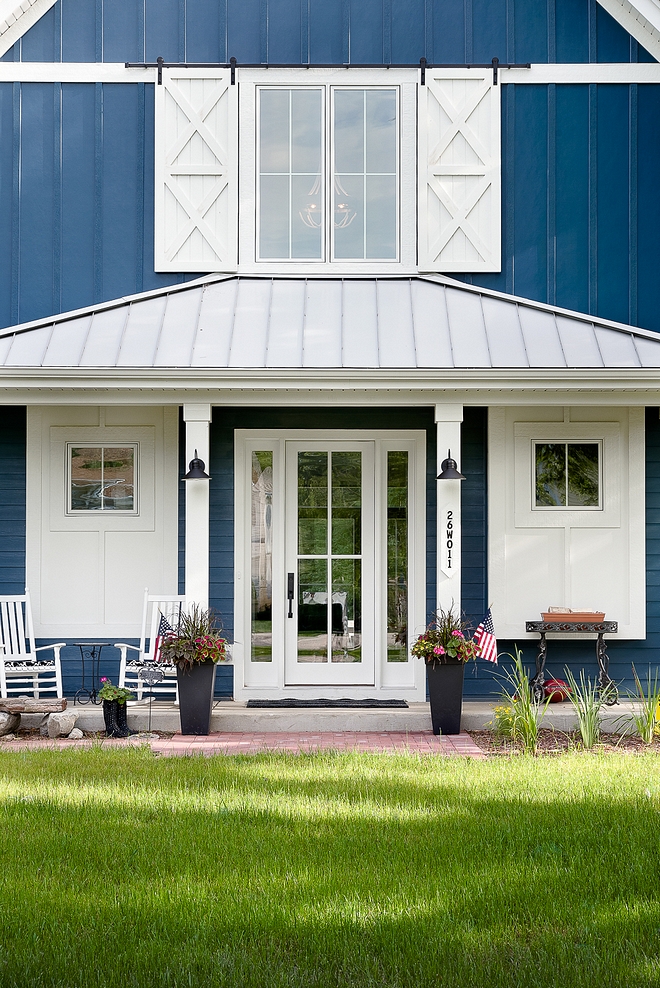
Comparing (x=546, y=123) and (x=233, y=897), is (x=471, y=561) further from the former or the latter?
(x=233, y=897)

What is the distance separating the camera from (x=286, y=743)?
7383mm

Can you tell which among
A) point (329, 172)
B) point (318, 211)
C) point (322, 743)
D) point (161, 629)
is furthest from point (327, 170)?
point (322, 743)

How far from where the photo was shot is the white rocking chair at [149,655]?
8.31 m

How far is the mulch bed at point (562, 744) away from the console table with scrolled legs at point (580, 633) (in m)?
0.61

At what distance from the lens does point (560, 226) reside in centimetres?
912

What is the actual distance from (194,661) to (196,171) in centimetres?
440

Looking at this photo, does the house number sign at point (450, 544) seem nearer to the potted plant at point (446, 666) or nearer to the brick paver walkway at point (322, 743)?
the potted plant at point (446, 666)

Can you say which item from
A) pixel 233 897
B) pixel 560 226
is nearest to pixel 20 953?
pixel 233 897

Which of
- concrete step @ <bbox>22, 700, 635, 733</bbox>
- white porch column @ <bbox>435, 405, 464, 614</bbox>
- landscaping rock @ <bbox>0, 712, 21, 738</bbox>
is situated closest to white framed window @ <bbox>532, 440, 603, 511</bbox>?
white porch column @ <bbox>435, 405, 464, 614</bbox>

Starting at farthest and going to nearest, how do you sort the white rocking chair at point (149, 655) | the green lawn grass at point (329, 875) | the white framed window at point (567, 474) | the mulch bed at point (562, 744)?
the white framed window at point (567, 474), the white rocking chair at point (149, 655), the mulch bed at point (562, 744), the green lawn grass at point (329, 875)

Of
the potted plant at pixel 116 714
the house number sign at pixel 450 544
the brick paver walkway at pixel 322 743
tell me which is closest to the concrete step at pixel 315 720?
the brick paver walkway at pixel 322 743

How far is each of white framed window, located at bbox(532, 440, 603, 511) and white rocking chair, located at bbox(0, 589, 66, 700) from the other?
432cm

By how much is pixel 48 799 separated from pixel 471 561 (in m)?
4.45

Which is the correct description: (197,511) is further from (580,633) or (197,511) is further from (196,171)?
(580,633)
